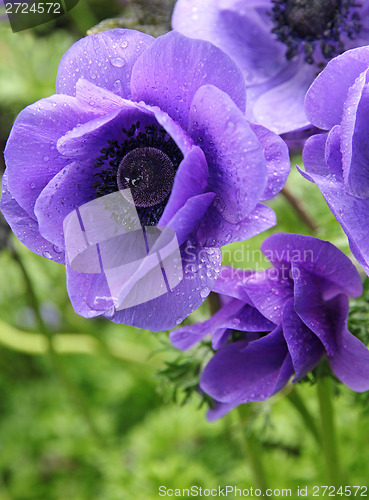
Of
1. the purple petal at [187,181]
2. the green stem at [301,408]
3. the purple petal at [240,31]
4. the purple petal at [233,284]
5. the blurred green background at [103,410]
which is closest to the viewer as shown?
the purple petal at [187,181]

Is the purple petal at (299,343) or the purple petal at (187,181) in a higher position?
the purple petal at (187,181)

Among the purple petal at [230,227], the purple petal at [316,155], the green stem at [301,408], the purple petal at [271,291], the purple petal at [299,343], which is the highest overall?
the purple petal at [316,155]

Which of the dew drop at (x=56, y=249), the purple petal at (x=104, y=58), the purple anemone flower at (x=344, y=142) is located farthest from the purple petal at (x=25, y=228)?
the purple anemone flower at (x=344, y=142)

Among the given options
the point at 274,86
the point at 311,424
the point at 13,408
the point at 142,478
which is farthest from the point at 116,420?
the point at 274,86

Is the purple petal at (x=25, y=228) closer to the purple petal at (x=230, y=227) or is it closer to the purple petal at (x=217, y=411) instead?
the purple petal at (x=230, y=227)

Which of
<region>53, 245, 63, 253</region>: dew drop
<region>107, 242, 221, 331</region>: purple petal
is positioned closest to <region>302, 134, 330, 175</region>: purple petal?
<region>107, 242, 221, 331</region>: purple petal

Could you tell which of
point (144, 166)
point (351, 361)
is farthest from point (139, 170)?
point (351, 361)

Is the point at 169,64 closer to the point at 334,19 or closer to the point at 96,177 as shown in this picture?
the point at 96,177
